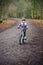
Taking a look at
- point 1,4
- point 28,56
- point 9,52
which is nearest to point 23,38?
point 9,52

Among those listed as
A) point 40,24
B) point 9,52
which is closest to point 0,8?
point 40,24

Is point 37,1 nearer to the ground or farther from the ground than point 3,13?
farther from the ground

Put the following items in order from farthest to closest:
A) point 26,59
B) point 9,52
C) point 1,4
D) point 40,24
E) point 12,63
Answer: point 40,24 → point 1,4 → point 9,52 → point 26,59 → point 12,63

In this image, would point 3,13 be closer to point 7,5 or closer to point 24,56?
point 7,5

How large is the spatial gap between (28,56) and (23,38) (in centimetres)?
329

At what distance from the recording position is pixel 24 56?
26.4 feet

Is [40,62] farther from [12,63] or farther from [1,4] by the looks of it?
[1,4]

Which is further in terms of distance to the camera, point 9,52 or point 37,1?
point 37,1

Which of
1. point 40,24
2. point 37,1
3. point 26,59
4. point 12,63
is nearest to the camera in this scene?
point 12,63

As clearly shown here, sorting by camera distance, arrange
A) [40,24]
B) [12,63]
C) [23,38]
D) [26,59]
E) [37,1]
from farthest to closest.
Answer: [40,24] → [37,1] → [23,38] → [26,59] → [12,63]

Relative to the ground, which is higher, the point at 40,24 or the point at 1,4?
the point at 1,4

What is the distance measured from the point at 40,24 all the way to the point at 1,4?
16.4ft

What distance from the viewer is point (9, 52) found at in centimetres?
884

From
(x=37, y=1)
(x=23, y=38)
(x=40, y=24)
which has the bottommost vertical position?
(x=40, y=24)
